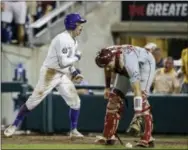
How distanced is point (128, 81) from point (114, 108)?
45cm

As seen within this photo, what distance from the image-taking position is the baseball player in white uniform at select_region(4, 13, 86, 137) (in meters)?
12.4

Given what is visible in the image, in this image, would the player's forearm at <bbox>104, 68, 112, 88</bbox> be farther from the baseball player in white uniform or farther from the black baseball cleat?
the black baseball cleat

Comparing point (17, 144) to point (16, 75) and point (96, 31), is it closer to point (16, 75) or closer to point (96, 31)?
point (16, 75)

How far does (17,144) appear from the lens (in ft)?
39.2

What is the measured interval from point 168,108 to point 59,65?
350cm

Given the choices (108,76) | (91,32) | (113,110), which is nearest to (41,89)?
(108,76)

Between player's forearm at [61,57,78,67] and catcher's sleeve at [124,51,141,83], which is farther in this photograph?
player's forearm at [61,57,78,67]

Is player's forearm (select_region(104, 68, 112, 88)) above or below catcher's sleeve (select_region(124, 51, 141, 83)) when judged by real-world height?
below

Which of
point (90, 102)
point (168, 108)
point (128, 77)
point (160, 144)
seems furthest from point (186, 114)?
point (128, 77)

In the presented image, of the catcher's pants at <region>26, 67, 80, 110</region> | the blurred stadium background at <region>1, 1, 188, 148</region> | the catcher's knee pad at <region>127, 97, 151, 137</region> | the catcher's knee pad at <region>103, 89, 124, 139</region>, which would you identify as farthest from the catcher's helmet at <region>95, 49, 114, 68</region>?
the blurred stadium background at <region>1, 1, 188, 148</region>

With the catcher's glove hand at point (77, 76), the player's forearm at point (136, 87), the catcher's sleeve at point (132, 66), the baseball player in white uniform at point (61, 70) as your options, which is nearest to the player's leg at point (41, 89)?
the baseball player in white uniform at point (61, 70)

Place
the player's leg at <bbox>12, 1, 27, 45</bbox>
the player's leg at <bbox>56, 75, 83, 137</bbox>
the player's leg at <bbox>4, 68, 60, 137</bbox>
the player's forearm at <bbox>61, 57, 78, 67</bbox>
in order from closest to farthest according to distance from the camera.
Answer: the player's forearm at <bbox>61, 57, 78, 67</bbox> < the player's leg at <bbox>4, 68, 60, 137</bbox> < the player's leg at <bbox>56, 75, 83, 137</bbox> < the player's leg at <bbox>12, 1, 27, 45</bbox>

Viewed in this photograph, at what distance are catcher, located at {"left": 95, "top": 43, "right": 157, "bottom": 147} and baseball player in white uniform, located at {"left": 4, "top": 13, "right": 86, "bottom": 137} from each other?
84 cm

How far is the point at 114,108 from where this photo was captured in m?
11.7
